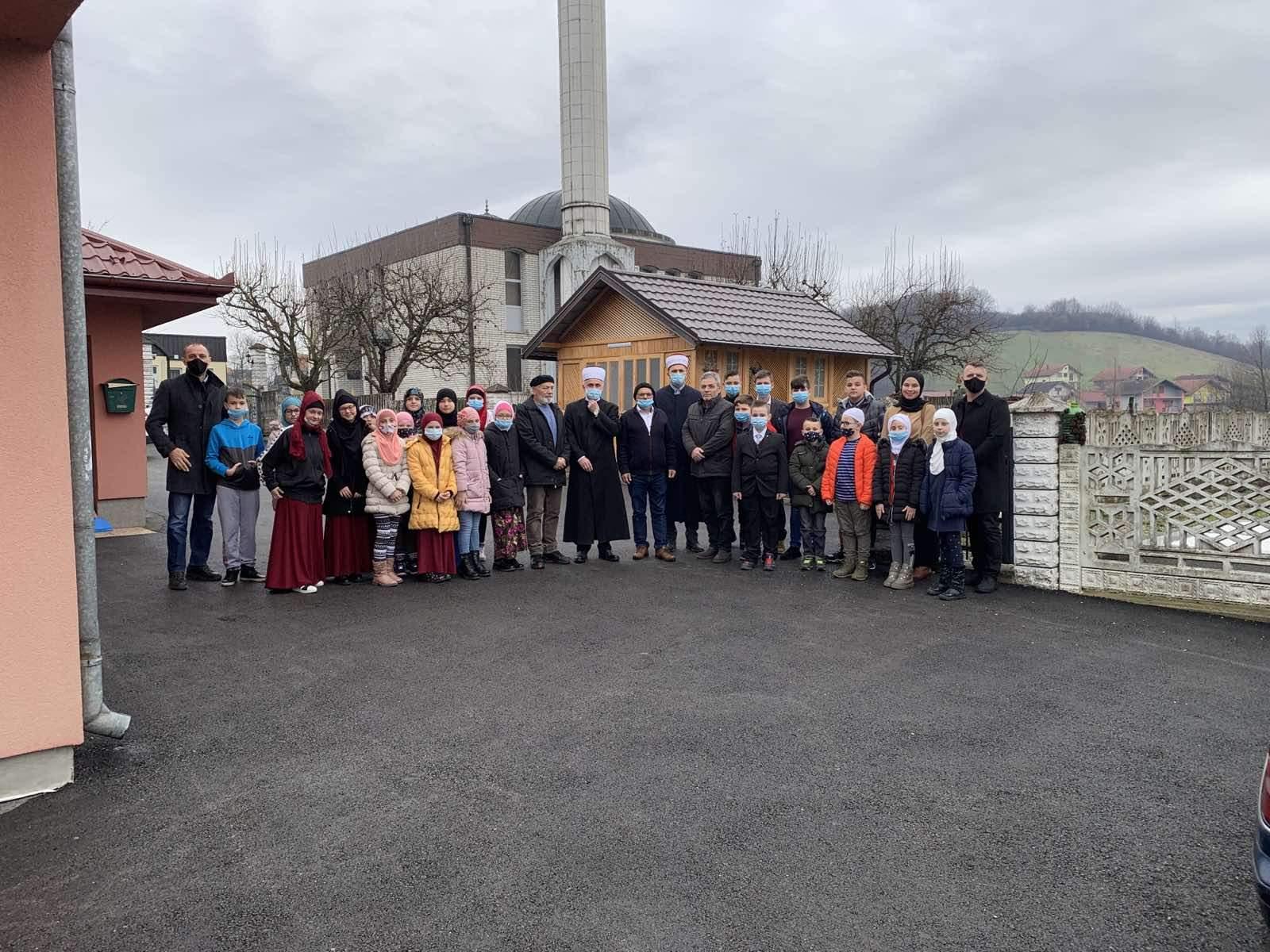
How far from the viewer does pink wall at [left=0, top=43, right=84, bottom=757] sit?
4289mm

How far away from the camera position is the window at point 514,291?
4062 centimetres

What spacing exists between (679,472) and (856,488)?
2375 millimetres

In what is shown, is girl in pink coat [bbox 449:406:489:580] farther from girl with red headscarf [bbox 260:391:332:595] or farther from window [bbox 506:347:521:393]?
window [bbox 506:347:521:393]

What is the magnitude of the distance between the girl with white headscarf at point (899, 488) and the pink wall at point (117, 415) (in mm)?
10068

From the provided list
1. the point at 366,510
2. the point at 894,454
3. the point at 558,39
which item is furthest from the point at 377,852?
the point at 558,39

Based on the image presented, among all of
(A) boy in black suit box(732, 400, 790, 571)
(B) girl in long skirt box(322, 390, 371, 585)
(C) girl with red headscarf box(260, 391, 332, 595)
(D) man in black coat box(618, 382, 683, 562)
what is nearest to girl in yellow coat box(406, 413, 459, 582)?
(B) girl in long skirt box(322, 390, 371, 585)

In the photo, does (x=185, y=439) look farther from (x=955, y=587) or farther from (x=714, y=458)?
(x=955, y=587)

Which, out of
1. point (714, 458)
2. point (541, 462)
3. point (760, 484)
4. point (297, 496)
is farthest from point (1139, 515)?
point (297, 496)

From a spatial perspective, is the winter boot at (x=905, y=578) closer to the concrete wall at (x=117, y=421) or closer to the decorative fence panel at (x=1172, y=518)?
the decorative fence panel at (x=1172, y=518)

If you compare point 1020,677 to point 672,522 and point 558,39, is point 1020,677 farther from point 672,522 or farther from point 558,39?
point 558,39

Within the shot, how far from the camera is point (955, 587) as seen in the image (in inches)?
341

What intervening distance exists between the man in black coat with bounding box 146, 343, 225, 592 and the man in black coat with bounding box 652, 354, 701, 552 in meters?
4.90

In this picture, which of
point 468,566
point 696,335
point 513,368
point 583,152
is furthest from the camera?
point 513,368

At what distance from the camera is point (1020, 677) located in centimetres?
614
